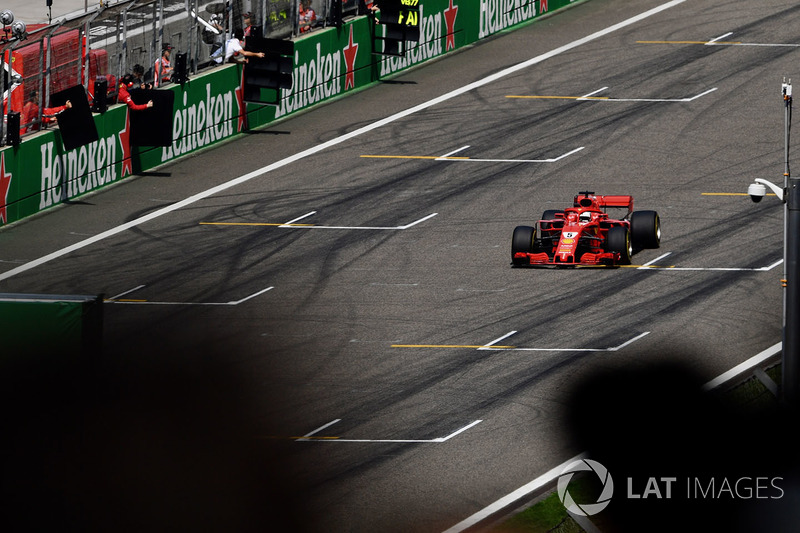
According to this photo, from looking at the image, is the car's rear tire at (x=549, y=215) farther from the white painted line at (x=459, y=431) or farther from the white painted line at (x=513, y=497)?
the white painted line at (x=513, y=497)

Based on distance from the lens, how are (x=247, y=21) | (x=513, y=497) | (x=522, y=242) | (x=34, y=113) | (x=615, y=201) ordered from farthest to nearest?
(x=247, y=21) < (x=34, y=113) < (x=615, y=201) < (x=522, y=242) < (x=513, y=497)

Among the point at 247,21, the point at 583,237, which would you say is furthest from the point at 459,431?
the point at 247,21

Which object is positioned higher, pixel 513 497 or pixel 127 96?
pixel 127 96

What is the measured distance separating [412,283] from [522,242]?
7.01 ft

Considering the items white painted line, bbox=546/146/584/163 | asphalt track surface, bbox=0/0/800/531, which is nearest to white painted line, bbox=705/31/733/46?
asphalt track surface, bbox=0/0/800/531

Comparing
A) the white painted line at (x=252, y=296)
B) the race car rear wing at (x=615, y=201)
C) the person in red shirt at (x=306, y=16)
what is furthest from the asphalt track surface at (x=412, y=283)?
the person in red shirt at (x=306, y=16)

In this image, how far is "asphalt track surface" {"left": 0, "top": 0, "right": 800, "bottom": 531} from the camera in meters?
7.07

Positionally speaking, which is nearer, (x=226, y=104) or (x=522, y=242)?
(x=522, y=242)

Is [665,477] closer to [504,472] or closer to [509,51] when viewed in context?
[504,472]

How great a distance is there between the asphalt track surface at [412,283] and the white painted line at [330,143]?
151 millimetres

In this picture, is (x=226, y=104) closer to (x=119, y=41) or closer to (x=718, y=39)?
(x=119, y=41)

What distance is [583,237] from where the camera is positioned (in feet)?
83.4

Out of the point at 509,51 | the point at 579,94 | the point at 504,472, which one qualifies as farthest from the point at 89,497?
the point at 509,51

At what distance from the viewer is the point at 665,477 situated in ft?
44.3
